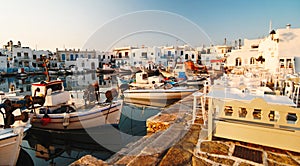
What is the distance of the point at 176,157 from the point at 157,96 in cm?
853

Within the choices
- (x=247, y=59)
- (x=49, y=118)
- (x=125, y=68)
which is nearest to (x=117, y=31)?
(x=49, y=118)

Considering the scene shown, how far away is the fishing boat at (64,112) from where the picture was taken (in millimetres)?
6789

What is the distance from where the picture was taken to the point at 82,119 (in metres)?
6.82

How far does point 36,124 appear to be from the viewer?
7.14m

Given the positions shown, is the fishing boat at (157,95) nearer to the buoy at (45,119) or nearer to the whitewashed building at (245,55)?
the buoy at (45,119)

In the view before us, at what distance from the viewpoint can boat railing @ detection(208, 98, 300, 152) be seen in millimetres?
2256

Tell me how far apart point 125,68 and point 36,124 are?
94.8ft

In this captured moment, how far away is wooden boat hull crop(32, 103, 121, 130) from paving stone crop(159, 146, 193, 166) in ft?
16.4

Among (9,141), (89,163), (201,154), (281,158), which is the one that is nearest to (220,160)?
(201,154)

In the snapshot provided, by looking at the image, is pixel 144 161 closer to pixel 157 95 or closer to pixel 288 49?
pixel 157 95

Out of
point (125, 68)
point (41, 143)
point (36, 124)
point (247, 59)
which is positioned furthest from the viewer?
point (125, 68)

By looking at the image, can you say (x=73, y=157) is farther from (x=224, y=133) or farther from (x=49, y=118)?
(x=224, y=133)

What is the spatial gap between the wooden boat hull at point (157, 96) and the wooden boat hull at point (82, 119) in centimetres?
392

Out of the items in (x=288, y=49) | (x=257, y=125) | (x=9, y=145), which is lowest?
(x=9, y=145)
